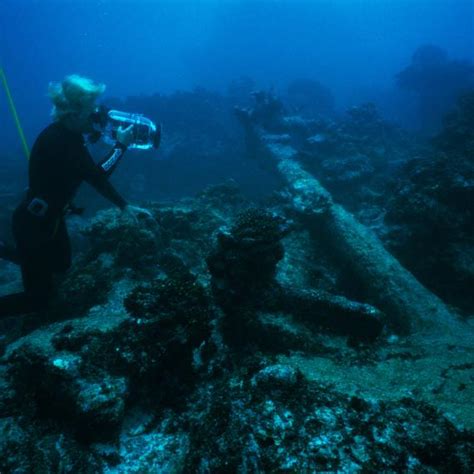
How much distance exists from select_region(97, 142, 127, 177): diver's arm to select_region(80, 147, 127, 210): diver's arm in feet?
0.12

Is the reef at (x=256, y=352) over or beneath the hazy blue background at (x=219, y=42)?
beneath

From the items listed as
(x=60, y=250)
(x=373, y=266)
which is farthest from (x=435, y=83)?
(x=60, y=250)

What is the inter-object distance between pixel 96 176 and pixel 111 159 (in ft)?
1.27

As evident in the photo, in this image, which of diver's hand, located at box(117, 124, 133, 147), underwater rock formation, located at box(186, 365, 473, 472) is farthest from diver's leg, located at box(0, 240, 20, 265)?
underwater rock formation, located at box(186, 365, 473, 472)

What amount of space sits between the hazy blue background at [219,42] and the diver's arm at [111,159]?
28756 millimetres

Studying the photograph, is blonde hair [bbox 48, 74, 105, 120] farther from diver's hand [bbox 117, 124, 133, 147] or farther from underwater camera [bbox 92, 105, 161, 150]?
diver's hand [bbox 117, 124, 133, 147]

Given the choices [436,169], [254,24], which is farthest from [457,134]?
[254,24]

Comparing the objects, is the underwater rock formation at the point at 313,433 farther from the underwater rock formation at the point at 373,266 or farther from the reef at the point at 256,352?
the underwater rock formation at the point at 373,266

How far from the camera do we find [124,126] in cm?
409

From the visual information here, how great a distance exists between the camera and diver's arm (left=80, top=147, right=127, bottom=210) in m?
3.58

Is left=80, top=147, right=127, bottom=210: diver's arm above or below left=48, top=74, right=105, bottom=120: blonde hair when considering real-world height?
below

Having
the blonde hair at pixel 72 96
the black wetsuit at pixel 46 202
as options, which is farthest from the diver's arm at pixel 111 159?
the blonde hair at pixel 72 96

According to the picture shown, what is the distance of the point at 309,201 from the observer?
19.8ft

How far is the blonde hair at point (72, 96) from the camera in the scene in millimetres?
3496
